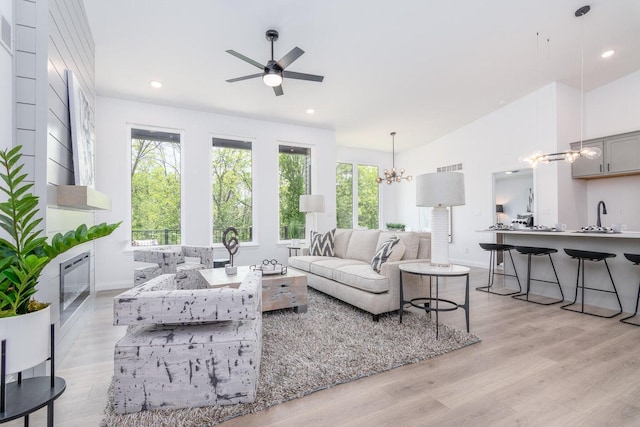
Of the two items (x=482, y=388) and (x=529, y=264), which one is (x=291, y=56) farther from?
(x=529, y=264)

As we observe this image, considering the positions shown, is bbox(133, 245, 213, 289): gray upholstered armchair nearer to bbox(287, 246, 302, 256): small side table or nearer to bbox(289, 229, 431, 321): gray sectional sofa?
bbox(289, 229, 431, 321): gray sectional sofa

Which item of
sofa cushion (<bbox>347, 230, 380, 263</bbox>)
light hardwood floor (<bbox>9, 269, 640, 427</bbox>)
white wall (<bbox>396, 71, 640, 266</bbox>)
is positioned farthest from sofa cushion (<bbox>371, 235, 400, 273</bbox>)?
white wall (<bbox>396, 71, 640, 266</bbox>)

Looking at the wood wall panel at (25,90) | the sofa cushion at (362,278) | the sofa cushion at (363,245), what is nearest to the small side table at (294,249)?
the sofa cushion at (363,245)

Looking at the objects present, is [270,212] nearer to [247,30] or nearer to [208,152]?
[208,152]

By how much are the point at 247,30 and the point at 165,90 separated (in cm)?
196

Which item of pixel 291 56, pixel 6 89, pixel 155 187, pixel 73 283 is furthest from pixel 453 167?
pixel 6 89

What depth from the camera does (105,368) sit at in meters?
2.36

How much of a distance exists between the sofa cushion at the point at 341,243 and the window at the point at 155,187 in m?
2.77

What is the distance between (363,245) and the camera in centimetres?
464

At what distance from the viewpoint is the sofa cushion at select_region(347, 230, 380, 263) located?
4520mm

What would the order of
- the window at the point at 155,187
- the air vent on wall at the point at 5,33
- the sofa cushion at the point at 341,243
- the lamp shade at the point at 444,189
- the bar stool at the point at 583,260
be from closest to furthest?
the air vent on wall at the point at 5,33 → the lamp shade at the point at 444,189 → the bar stool at the point at 583,260 → the sofa cushion at the point at 341,243 → the window at the point at 155,187

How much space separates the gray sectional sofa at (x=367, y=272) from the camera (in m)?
3.28

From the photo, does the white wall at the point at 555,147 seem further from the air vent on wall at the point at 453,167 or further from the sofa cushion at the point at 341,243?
the sofa cushion at the point at 341,243

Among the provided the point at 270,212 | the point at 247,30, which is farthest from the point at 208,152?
the point at 247,30
